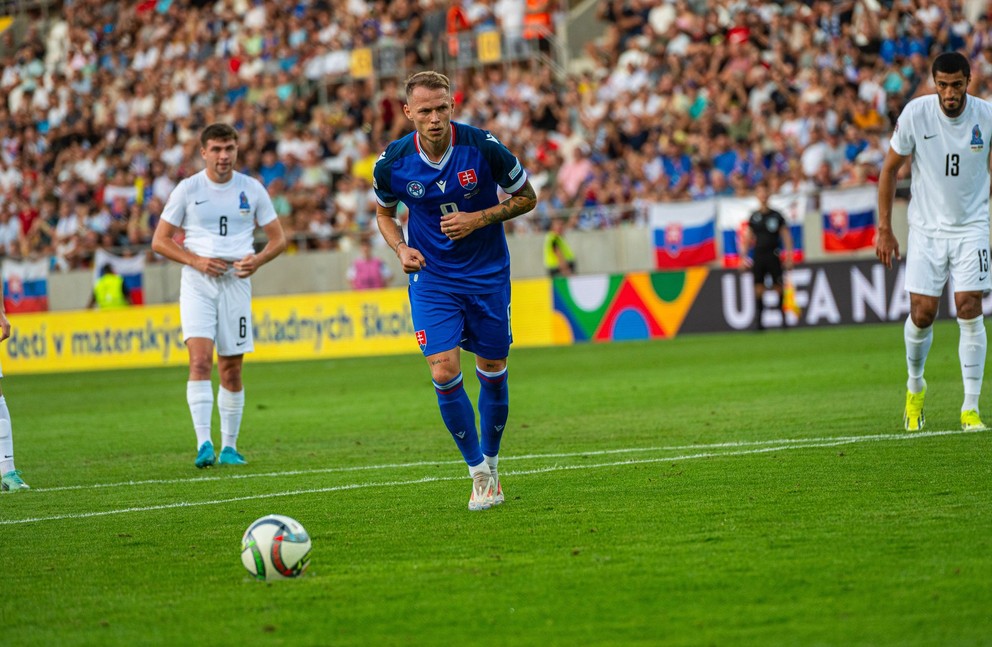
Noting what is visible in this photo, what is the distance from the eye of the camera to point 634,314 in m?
24.9

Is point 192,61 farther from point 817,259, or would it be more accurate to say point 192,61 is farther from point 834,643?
point 834,643

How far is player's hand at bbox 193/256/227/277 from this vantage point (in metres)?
11.0

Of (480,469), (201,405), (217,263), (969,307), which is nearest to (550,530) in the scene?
(480,469)

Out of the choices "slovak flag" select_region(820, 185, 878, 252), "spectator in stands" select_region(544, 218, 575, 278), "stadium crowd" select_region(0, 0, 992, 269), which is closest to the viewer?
"slovak flag" select_region(820, 185, 878, 252)

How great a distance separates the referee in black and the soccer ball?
1790cm

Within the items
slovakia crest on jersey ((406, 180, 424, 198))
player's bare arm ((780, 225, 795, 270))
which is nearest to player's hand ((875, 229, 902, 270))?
slovakia crest on jersey ((406, 180, 424, 198))

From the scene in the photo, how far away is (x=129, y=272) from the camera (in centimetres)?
3070

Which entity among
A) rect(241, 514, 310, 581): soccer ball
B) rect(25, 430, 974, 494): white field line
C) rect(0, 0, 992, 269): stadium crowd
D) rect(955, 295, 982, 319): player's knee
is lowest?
rect(25, 430, 974, 494): white field line

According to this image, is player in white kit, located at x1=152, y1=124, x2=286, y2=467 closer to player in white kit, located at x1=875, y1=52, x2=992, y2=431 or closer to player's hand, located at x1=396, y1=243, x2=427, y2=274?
player's hand, located at x1=396, y1=243, x2=427, y2=274

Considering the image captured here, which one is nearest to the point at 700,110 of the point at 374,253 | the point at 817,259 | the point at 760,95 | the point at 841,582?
the point at 760,95

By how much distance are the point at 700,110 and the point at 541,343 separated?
18.0ft

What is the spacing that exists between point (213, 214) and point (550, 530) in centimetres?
543

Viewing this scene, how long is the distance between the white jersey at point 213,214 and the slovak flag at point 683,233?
48.9 ft

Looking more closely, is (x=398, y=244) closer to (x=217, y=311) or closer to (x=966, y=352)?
(x=217, y=311)
